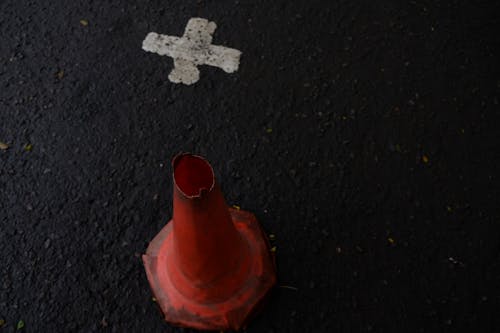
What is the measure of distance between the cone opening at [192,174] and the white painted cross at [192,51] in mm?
1209

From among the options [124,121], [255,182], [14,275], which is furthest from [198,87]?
[14,275]

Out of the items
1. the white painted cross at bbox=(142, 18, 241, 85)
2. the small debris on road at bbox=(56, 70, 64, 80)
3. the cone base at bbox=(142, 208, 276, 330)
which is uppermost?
the white painted cross at bbox=(142, 18, 241, 85)

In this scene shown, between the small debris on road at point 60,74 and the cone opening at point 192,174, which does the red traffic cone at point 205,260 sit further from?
the small debris on road at point 60,74

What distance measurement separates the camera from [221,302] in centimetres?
217

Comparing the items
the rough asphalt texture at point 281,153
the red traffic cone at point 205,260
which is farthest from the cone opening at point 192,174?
the rough asphalt texture at point 281,153

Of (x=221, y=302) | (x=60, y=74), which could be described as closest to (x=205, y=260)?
(x=221, y=302)

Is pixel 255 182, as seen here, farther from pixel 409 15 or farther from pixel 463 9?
pixel 463 9

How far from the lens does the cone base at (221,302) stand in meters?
2.15

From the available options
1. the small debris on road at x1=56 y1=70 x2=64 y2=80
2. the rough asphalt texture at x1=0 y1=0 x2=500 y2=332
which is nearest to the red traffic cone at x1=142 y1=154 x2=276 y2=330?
the rough asphalt texture at x1=0 y1=0 x2=500 y2=332

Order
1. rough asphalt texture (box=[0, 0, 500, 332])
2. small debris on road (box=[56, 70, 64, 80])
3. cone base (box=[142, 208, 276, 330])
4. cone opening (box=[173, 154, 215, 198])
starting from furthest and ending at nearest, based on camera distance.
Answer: small debris on road (box=[56, 70, 64, 80]), rough asphalt texture (box=[0, 0, 500, 332]), cone base (box=[142, 208, 276, 330]), cone opening (box=[173, 154, 215, 198])

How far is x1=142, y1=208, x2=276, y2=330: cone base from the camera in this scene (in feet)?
7.04

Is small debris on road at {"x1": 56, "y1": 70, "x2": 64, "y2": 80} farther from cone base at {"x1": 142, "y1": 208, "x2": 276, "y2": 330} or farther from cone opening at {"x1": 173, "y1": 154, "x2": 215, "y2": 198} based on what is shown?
cone opening at {"x1": 173, "y1": 154, "x2": 215, "y2": 198}

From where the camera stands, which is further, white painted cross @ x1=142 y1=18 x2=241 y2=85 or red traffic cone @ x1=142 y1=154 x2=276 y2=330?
white painted cross @ x1=142 y1=18 x2=241 y2=85

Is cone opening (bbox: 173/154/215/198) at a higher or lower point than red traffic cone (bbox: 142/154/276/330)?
higher
